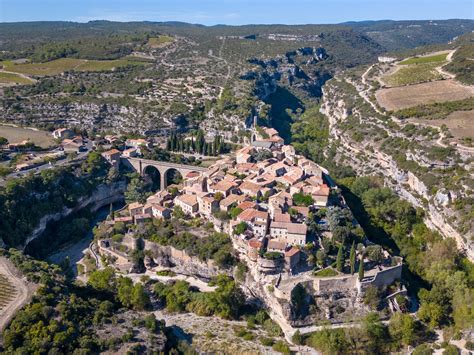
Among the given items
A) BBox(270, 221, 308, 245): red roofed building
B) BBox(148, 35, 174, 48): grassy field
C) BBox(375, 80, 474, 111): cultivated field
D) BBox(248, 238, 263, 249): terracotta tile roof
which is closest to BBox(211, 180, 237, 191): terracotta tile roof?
BBox(270, 221, 308, 245): red roofed building

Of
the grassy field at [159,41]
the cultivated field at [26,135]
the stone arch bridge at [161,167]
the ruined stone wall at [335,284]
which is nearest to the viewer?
the ruined stone wall at [335,284]

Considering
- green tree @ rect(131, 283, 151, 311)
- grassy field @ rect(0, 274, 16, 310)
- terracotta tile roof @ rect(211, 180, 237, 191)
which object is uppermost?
terracotta tile roof @ rect(211, 180, 237, 191)

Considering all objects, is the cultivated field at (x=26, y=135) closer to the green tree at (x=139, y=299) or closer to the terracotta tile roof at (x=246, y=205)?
the terracotta tile roof at (x=246, y=205)

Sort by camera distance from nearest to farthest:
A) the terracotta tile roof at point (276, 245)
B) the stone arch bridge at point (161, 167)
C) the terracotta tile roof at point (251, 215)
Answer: the terracotta tile roof at point (276, 245) → the terracotta tile roof at point (251, 215) → the stone arch bridge at point (161, 167)

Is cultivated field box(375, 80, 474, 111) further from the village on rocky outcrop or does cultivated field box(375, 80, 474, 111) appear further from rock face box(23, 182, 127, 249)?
rock face box(23, 182, 127, 249)

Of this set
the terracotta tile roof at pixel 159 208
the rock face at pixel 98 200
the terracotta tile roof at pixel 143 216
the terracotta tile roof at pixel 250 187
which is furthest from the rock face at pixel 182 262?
the rock face at pixel 98 200

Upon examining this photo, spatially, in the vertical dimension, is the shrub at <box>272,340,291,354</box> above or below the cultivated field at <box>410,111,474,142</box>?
below

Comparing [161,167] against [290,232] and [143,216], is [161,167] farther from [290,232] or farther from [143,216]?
[290,232]
